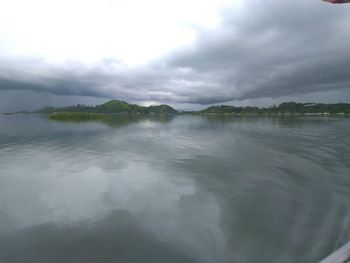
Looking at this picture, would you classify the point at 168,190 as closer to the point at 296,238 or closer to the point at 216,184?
the point at 216,184

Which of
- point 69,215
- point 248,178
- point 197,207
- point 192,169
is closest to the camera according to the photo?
point 69,215

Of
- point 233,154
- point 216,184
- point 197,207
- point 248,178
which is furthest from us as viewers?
point 233,154

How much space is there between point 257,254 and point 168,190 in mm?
7356

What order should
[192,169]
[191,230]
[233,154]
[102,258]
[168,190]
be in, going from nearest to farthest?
[102,258], [191,230], [168,190], [192,169], [233,154]

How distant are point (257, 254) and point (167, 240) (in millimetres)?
3304

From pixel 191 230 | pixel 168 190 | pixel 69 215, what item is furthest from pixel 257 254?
pixel 69 215

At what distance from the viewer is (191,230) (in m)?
9.55

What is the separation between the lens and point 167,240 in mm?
8852

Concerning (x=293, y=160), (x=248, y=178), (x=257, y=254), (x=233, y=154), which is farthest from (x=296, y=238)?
(x=233, y=154)

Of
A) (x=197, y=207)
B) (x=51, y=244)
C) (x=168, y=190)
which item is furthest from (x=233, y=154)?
(x=51, y=244)

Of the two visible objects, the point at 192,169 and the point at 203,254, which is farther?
the point at 192,169

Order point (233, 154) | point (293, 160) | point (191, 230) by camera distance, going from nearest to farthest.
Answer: point (191, 230), point (293, 160), point (233, 154)

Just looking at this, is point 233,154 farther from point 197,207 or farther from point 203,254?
point 203,254

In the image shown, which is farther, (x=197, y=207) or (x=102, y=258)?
(x=197, y=207)
